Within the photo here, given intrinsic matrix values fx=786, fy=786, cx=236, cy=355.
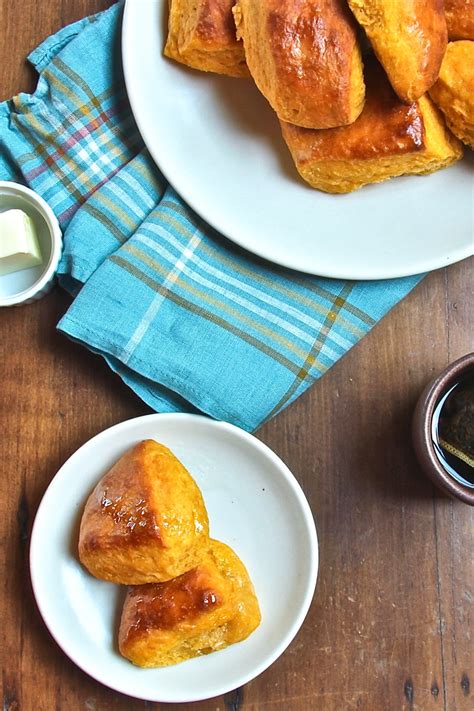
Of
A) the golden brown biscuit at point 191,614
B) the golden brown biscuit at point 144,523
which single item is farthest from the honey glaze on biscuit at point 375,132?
the golden brown biscuit at point 191,614

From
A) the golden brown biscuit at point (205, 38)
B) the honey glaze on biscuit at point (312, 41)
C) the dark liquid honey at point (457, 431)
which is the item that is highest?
the honey glaze on biscuit at point (312, 41)

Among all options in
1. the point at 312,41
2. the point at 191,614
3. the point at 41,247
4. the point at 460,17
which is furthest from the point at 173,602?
the point at 460,17

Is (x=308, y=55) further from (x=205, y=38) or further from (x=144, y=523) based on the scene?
(x=144, y=523)

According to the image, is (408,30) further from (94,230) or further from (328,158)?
(94,230)

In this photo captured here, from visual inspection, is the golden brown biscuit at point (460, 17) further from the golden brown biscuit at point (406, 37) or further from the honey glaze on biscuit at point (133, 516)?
the honey glaze on biscuit at point (133, 516)

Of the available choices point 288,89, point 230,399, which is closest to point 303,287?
point 230,399

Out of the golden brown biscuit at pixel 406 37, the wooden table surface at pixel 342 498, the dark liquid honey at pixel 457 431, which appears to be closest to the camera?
the golden brown biscuit at pixel 406 37
